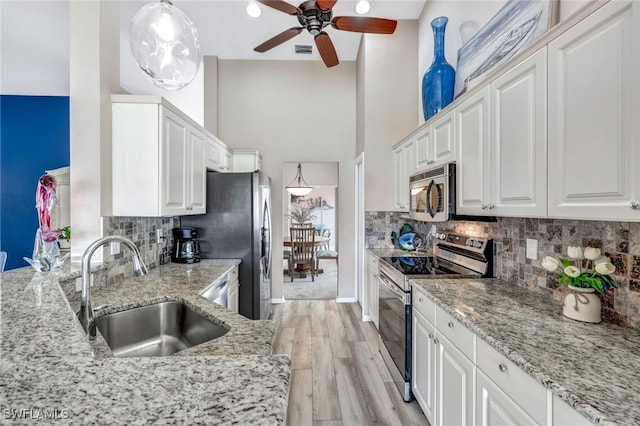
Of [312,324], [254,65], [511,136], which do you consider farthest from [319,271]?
[511,136]

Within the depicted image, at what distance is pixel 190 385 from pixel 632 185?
1.42 metres

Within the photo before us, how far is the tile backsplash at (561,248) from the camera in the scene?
3.94 ft

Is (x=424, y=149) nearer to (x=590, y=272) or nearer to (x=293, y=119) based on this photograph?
(x=590, y=272)

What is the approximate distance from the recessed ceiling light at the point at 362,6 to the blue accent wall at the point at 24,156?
451 cm

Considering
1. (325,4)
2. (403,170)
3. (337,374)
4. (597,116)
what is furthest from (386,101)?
(337,374)

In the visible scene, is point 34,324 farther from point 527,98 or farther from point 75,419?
point 527,98

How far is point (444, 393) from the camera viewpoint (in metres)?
1.63

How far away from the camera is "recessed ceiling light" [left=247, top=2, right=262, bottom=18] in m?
3.14

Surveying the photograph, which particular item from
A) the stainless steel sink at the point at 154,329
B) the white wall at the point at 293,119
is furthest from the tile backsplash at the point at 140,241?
the white wall at the point at 293,119

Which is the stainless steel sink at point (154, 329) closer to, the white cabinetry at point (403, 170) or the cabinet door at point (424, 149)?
the cabinet door at point (424, 149)

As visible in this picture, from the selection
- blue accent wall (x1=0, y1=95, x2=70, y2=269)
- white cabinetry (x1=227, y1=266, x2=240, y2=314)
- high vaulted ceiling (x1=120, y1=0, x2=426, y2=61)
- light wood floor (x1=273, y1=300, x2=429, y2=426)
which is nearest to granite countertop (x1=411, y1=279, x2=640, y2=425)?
light wood floor (x1=273, y1=300, x2=429, y2=426)

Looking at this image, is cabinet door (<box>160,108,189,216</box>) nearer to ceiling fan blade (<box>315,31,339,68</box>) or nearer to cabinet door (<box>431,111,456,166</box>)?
ceiling fan blade (<box>315,31,339,68</box>)

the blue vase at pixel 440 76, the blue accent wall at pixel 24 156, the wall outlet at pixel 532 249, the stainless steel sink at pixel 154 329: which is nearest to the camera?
the stainless steel sink at pixel 154 329

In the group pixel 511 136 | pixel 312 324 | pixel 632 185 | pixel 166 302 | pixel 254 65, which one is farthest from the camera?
pixel 254 65
